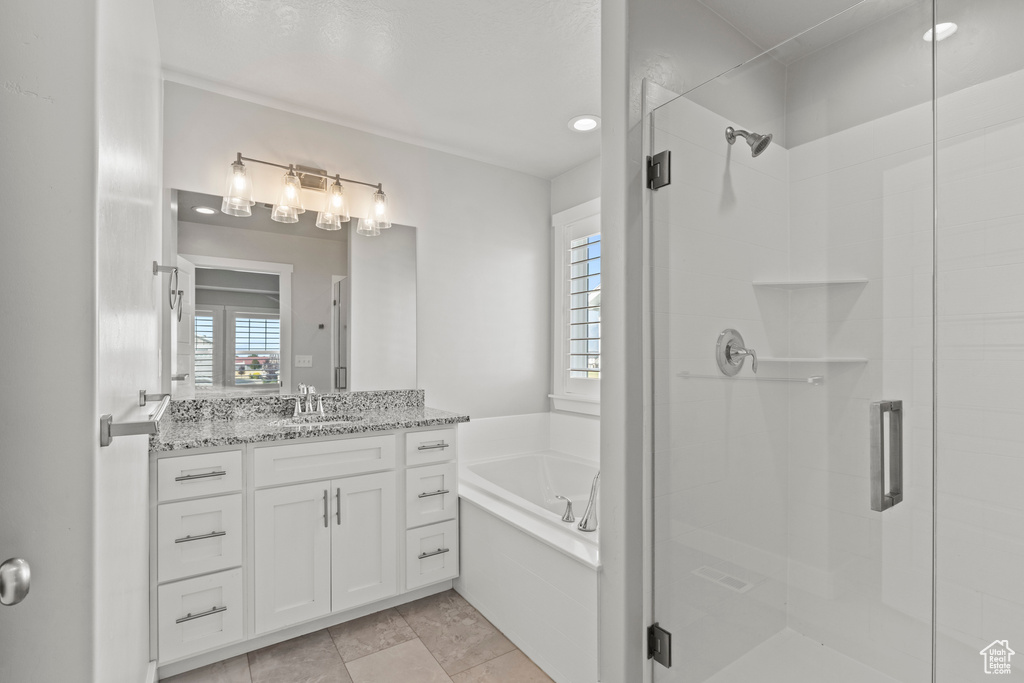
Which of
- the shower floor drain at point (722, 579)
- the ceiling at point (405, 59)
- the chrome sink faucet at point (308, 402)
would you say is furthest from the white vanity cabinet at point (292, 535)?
the ceiling at point (405, 59)

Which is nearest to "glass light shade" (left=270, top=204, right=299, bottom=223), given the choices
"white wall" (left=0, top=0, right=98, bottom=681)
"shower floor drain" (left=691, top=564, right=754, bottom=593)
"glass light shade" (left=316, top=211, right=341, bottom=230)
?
"glass light shade" (left=316, top=211, right=341, bottom=230)

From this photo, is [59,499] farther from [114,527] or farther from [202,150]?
[202,150]

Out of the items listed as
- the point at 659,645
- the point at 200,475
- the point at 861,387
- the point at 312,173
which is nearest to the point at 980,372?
the point at 861,387

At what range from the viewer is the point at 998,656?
1.21 meters

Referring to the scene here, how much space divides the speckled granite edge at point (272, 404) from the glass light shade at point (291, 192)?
987 millimetres

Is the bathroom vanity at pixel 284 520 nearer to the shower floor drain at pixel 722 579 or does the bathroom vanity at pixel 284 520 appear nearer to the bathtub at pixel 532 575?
the bathtub at pixel 532 575

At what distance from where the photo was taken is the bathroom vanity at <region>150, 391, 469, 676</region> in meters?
1.85

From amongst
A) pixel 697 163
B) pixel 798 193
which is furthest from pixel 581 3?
pixel 798 193

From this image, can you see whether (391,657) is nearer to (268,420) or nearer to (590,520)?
(590,520)

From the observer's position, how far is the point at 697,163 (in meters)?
1.55

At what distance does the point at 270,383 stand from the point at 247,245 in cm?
71

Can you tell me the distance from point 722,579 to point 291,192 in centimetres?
254

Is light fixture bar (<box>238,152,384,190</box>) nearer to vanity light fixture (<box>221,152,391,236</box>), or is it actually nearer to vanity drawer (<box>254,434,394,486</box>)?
vanity light fixture (<box>221,152,391,236</box>)

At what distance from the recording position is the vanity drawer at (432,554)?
2.36 meters
